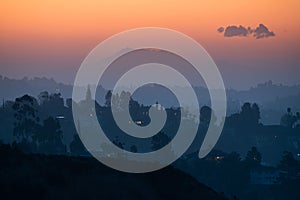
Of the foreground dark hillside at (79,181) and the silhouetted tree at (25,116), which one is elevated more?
the silhouetted tree at (25,116)

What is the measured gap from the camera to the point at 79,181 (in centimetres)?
4206

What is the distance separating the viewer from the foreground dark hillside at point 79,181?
38375 millimetres

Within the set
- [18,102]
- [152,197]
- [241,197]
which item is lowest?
[241,197]

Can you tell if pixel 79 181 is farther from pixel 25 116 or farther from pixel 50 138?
pixel 25 116

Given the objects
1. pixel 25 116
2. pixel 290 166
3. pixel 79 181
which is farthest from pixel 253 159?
pixel 79 181

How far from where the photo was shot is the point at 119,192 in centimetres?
4216

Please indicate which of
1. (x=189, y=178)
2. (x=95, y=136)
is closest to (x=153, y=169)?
(x=189, y=178)

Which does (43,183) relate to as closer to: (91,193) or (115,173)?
(91,193)

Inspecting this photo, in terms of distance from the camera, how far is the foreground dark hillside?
38375 mm

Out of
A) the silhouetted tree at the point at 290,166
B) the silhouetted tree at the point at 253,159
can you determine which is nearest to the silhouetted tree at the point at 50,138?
the silhouetted tree at the point at 253,159

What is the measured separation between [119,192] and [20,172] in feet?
23.5

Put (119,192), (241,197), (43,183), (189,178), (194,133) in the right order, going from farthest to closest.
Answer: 1. (194,133)
2. (241,197)
3. (189,178)
4. (119,192)
5. (43,183)

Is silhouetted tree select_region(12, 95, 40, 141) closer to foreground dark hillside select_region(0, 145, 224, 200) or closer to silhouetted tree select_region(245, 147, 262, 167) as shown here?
silhouetted tree select_region(245, 147, 262, 167)

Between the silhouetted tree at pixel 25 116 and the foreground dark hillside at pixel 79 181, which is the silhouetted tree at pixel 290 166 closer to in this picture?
the silhouetted tree at pixel 25 116
